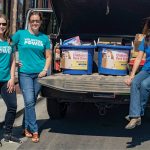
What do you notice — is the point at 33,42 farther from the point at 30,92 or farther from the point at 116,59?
the point at 116,59

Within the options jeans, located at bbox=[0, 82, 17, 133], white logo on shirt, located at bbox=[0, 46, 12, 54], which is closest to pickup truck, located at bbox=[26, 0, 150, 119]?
jeans, located at bbox=[0, 82, 17, 133]

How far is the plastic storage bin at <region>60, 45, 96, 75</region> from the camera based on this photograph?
6883 millimetres

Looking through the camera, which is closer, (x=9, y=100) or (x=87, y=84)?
(x=9, y=100)

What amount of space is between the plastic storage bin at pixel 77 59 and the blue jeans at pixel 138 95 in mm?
1014

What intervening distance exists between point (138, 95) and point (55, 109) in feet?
6.67

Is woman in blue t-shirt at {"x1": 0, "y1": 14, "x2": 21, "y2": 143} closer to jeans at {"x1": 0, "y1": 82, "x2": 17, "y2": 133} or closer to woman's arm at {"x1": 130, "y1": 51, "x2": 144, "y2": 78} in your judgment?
jeans at {"x1": 0, "y1": 82, "x2": 17, "y2": 133}

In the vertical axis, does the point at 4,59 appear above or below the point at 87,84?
above

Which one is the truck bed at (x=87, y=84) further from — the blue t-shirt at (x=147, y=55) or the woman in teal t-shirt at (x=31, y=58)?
the blue t-shirt at (x=147, y=55)

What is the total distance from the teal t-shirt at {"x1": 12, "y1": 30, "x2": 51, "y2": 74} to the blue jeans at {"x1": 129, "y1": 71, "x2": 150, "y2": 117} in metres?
1.30

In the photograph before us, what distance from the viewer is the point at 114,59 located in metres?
6.86

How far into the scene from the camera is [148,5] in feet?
25.2

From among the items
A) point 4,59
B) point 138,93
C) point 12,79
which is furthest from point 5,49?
point 138,93

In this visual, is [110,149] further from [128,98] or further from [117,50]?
[117,50]

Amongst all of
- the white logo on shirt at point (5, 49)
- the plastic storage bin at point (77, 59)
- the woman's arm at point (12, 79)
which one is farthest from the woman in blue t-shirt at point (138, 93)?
the white logo on shirt at point (5, 49)
